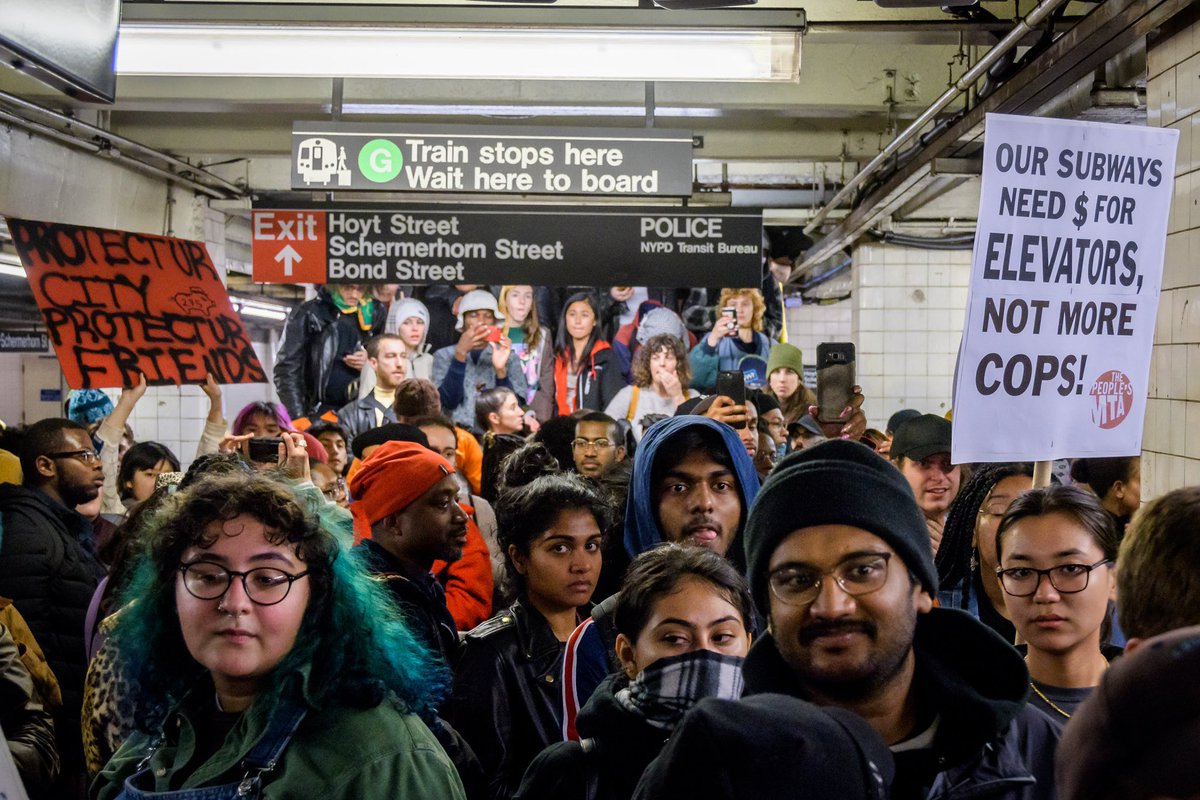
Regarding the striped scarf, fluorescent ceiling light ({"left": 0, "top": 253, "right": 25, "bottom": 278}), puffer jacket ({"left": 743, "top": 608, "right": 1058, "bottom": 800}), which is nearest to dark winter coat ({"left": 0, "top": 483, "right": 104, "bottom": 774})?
the striped scarf

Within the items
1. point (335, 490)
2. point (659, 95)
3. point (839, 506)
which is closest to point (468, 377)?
point (659, 95)

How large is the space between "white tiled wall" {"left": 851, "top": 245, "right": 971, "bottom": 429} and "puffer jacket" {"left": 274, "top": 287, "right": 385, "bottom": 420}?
5.48 meters

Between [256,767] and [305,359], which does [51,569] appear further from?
[305,359]

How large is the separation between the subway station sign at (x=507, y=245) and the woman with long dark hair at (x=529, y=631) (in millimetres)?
3977

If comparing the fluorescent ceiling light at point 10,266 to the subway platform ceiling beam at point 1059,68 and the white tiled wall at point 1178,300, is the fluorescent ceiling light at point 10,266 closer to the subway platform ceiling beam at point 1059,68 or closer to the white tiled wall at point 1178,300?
the subway platform ceiling beam at point 1059,68

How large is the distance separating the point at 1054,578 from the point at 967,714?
107 cm

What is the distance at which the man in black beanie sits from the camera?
160 cm

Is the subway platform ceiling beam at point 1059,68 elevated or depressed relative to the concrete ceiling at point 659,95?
depressed

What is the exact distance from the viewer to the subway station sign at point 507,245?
7.25 metres

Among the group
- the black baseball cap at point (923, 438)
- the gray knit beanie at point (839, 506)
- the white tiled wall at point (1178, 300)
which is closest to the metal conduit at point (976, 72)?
the white tiled wall at point (1178, 300)

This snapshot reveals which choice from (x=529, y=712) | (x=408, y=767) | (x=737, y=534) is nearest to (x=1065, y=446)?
(x=737, y=534)

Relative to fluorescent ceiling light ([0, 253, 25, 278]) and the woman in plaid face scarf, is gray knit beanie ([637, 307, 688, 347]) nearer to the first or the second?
fluorescent ceiling light ([0, 253, 25, 278])

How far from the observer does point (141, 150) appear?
874 centimetres

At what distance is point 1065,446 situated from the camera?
11.5 feet
